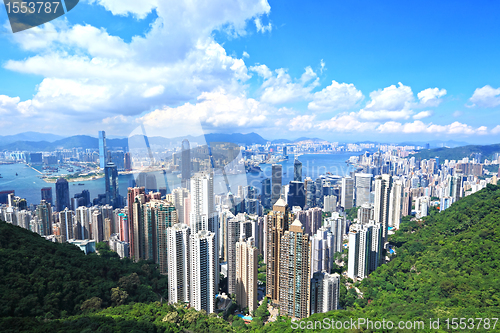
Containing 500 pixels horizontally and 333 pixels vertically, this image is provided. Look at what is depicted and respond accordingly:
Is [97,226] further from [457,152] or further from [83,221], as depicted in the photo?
[457,152]

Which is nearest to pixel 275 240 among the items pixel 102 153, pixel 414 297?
pixel 414 297

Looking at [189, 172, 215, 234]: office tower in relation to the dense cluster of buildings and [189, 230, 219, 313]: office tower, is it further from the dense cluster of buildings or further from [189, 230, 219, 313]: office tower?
[189, 230, 219, 313]: office tower

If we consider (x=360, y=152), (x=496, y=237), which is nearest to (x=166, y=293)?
(x=496, y=237)

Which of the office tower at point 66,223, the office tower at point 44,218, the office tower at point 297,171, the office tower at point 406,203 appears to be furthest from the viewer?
the office tower at point 297,171

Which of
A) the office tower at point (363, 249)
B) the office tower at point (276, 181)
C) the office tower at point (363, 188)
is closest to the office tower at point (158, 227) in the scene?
the office tower at point (363, 249)

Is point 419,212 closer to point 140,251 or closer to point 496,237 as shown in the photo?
point 496,237

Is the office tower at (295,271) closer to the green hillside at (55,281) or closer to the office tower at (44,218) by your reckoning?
the green hillside at (55,281)
